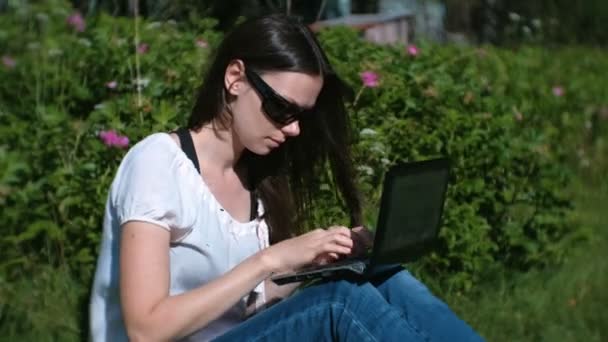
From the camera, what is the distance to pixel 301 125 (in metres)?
2.89

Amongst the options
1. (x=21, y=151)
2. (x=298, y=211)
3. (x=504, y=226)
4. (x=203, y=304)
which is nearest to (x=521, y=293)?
(x=504, y=226)

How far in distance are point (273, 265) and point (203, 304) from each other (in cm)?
17

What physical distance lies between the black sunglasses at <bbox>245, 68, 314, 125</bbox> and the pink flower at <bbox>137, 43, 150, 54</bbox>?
1.52 m

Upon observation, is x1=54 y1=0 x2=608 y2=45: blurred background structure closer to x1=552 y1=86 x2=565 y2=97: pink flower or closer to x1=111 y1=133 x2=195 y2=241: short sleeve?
x1=552 y1=86 x2=565 y2=97: pink flower

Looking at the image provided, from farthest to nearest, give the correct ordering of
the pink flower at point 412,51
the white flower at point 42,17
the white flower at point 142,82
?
the white flower at point 42,17 < the pink flower at point 412,51 < the white flower at point 142,82

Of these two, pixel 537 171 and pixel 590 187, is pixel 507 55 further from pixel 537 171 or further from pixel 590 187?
pixel 537 171

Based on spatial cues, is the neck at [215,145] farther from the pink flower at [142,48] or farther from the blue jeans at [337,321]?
the pink flower at [142,48]

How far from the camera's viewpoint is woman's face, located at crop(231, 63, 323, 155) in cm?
259

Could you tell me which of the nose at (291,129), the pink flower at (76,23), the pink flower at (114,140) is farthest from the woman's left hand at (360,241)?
the pink flower at (76,23)

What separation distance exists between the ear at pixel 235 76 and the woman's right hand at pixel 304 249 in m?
0.38

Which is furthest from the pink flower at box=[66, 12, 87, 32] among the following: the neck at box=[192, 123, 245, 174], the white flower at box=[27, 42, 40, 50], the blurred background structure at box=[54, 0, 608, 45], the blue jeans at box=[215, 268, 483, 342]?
the blue jeans at box=[215, 268, 483, 342]

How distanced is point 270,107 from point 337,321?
1.60 ft

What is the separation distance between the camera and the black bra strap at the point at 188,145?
262 cm

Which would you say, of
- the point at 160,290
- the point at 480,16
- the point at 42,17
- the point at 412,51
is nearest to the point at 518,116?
the point at 412,51
